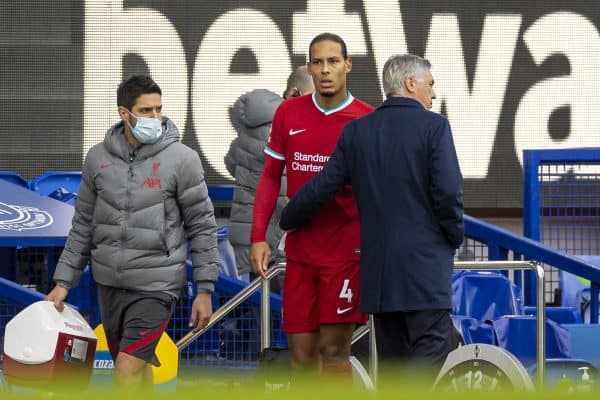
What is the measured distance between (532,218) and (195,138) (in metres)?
2.27

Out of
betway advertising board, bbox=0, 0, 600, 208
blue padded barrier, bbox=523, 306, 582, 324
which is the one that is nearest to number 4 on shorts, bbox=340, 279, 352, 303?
blue padded barrier, bbox=523, 306, 582, 324

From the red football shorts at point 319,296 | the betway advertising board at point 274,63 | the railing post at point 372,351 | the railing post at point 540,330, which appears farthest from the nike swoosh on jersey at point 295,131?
the betway advertising board at point 274,63

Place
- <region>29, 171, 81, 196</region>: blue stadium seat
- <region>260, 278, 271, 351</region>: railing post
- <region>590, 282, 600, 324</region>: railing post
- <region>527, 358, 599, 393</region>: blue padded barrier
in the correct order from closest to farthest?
<region>260, 278, 271, 351</region>: railing post → <region>527, 358, 599, 393</region>: blue padded barrier → <region>590, 282, 600, 324</region>: railing post → <region>29, 171, 81, 196</region>: blue stadium seat

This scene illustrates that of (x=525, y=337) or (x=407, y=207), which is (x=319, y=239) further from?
(x=525, y=337)

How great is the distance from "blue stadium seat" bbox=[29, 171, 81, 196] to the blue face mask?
403 cm

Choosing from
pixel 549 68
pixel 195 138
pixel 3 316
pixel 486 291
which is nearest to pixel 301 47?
pixel 195 138

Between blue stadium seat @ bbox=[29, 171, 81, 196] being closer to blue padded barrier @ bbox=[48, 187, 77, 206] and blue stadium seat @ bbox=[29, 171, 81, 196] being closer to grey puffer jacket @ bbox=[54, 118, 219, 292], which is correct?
blue padded barrier @ bbox=[48, 187, 77, 206]

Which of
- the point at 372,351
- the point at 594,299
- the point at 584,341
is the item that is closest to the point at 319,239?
the point at 372,351

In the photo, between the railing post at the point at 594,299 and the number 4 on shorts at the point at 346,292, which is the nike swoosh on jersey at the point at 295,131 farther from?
the railing post at the point at 594,299

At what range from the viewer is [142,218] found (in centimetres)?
580

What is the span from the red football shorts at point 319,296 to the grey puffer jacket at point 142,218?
347 millimetres

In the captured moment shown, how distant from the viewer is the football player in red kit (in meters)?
5.66

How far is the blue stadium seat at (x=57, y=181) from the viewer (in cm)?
984

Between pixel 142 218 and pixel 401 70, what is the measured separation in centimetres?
109
